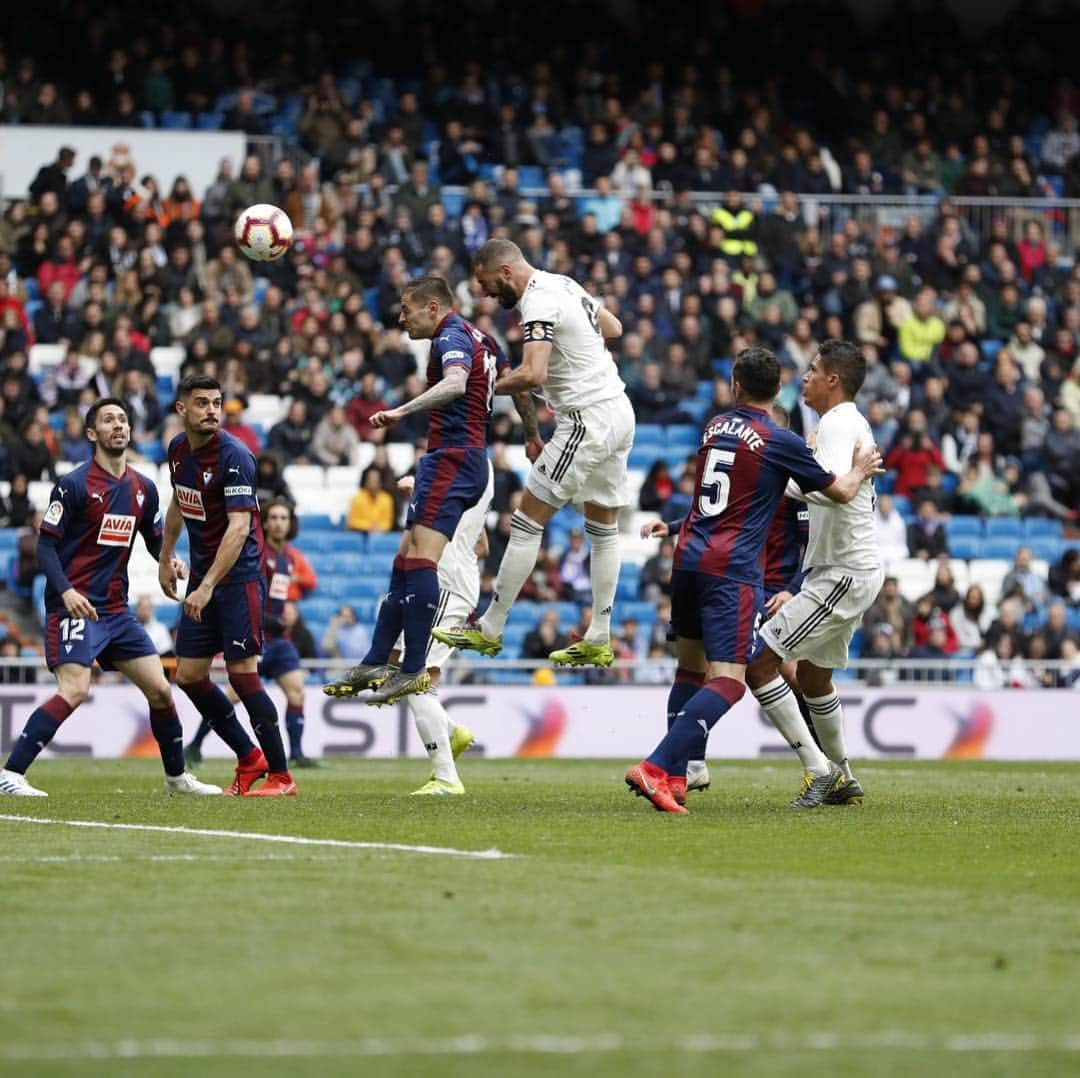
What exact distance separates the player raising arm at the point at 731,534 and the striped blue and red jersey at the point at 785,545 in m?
2.07

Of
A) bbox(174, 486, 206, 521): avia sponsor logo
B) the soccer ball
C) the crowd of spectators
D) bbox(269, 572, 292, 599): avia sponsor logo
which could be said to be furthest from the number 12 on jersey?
the crowd of spectators

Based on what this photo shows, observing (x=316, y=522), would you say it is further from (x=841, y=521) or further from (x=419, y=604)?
(x=841, y=521)

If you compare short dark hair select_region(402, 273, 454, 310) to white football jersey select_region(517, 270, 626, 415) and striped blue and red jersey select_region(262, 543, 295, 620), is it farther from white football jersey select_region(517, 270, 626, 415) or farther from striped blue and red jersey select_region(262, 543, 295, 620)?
striped blue and red jersey select_region(262, 543, 295, 620)

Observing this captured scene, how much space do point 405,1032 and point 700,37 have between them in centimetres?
3020

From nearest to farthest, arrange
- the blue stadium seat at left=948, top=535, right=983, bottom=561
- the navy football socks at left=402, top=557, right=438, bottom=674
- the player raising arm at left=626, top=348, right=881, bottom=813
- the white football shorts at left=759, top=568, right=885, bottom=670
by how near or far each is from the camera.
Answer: the player raising arm at left=626, top=348, right=881, bottom=813 → the white football shorts at left=759, top=568, right=885, bottom=670 → the navy football socks at left=402, top=557, right=438, bottom=674 → the blue stadium seat at left=948, top=535, right=983, bottom=561

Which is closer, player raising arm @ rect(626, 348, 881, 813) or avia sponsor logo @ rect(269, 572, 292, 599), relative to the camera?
player raising arm @ rect(626, 348, 881, 813)

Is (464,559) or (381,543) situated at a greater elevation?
(464,559)

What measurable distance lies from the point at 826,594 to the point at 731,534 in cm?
87

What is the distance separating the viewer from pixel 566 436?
42.2ft

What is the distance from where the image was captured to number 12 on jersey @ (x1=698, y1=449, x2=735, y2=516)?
1159 cm

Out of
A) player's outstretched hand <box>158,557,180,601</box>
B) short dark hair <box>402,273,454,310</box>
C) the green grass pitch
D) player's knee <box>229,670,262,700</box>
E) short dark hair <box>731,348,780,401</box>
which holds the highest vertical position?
short dark hair <box>402,273,454,310</box>

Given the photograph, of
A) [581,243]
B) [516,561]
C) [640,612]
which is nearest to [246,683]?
[516,561]

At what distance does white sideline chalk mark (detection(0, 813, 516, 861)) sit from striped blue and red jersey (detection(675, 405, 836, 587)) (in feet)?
9.19

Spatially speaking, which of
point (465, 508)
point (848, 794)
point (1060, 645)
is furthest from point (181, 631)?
point (1060, 645)
